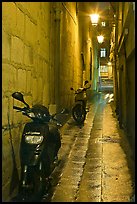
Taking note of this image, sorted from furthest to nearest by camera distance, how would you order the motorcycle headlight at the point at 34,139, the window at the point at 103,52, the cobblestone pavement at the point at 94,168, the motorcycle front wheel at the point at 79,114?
the window at the point at 103,52 < the motorcycle front wheel at the point at 79,114 < the cobblestone pavement at the point at 94,168 < the motorcycle headlight at the point at 34,139

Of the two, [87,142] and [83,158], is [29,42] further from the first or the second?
[87,142]

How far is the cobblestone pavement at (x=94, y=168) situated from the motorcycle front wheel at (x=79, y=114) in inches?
51.6

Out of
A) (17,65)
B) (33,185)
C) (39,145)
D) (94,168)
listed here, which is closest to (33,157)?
(39,145)

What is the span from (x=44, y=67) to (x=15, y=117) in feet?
8.50

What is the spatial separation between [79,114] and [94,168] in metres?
4.93

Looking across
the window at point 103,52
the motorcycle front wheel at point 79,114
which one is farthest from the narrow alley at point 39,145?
the window at point 103,52

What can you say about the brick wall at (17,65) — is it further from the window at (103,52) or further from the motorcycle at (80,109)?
the window at (103,52)

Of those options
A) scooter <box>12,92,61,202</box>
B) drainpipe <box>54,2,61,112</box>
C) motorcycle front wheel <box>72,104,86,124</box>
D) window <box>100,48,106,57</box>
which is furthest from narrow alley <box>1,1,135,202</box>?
window <box>100,48,106,57</box>

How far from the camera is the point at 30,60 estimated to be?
16.2 ft

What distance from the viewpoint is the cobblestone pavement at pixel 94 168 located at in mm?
4004

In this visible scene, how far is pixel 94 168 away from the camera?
5.20 metres

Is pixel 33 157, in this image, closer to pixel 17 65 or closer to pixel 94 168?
pixel 17 65

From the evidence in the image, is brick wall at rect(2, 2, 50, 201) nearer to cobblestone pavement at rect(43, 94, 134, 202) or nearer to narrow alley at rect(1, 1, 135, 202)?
narrow alley at rect(1, 1, 135, 202)

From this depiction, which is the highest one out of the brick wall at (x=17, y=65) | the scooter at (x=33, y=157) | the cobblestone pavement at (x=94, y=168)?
the brick wall at (x=17, y=65)
